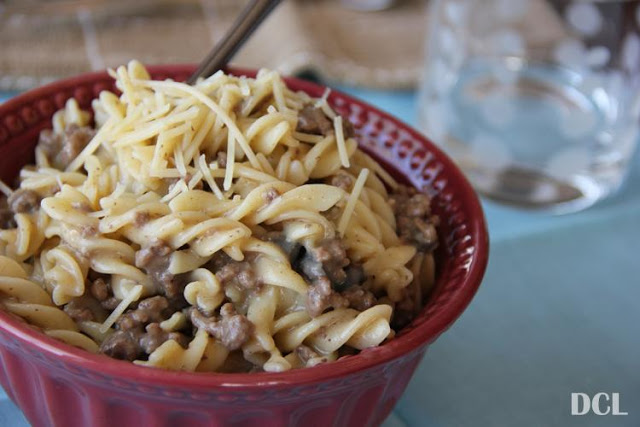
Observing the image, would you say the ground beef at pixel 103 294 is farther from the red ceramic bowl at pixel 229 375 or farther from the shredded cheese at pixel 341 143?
the shredded cheese at pixel 341 143

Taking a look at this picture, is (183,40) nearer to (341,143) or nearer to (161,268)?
(341,143)

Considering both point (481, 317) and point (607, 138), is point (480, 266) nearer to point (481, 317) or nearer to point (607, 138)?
point (481, 317)

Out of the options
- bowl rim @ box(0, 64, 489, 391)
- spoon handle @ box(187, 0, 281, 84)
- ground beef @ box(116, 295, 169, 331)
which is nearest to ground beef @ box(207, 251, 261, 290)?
ground beef @ box(116, 295, 169, 331)

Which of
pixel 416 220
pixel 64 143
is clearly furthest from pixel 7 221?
pixel 416 220

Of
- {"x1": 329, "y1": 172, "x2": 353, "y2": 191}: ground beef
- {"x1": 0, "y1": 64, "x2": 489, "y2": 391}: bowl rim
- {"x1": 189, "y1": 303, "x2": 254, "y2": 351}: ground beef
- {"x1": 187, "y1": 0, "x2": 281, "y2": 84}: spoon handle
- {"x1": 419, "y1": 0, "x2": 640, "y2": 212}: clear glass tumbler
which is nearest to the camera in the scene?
{"x1": 0, "y1": 64, "x2": 489, "y2": 391}: bowl rim

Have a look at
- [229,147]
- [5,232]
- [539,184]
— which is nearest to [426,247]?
[229,147]

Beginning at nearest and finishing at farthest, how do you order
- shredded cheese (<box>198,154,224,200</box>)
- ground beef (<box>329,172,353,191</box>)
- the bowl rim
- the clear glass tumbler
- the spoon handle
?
the bowl rim, shredded cheese (<box>198,154,224,200</box>), ground beef (<box>329,172,353,191</box>), the spoon handle, the clear glass tumbler

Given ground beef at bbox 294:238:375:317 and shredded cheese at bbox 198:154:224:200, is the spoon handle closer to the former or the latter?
shredded cheese at bbox 198:154:224:200

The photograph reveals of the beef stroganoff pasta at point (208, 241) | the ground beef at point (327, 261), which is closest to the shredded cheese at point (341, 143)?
the beef stroganoff pasta at point (208, 241)
